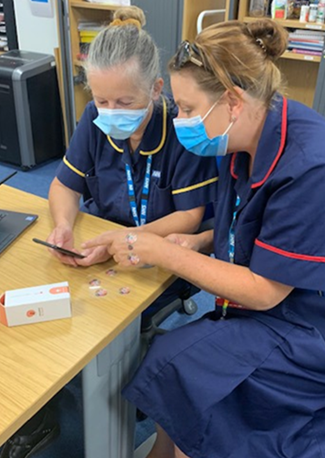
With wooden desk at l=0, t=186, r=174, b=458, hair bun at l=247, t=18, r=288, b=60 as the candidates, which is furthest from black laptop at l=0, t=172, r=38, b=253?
hair bun at l=247, t=18, r=288, b=60

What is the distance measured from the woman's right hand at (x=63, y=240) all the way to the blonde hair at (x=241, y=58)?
0.49 meters

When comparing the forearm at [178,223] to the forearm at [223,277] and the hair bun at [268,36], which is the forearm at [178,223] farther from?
the hair bun at [268,36]

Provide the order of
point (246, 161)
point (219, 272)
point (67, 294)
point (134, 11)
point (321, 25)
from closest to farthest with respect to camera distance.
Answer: point (67, 294) < point (219, 272) < point (246, 161) < point (134, 11) < point (321, 25)

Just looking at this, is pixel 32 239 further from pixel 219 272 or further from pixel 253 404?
pixel 253 404

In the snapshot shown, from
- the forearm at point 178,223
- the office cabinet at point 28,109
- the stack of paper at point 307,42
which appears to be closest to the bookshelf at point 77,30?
the office cabinet at point 28,109

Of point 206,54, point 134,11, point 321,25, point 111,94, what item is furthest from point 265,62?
point 321,25

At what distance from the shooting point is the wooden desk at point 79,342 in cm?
78

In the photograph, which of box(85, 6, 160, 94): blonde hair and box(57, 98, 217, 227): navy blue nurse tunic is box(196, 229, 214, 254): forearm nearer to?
box(57, 98, 217, 227): navy blue nurse tunic

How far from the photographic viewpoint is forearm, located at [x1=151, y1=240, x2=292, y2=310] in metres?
0.99

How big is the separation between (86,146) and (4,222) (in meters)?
0.34

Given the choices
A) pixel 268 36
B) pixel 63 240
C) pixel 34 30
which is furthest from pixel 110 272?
pixel 34 30

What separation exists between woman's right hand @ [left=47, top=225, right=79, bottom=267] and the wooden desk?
2 cm

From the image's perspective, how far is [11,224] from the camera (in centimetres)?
122

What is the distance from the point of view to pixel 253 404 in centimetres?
102
